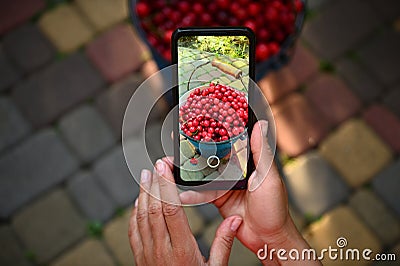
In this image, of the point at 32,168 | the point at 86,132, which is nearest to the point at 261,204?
the point at 86,132

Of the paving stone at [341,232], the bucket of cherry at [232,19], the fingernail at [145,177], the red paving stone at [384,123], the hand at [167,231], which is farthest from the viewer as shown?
the red paving stone at [384,123]

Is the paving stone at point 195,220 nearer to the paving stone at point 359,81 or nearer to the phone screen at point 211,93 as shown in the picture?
the phone screen at point 211,93

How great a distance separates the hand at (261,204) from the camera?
126cm

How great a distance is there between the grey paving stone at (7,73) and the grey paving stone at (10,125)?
2.7 inches

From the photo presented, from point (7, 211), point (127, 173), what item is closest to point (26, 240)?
A: point (7, 211)

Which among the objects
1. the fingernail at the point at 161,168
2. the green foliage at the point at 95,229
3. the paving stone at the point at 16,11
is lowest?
the green foliage at the point at 95,229

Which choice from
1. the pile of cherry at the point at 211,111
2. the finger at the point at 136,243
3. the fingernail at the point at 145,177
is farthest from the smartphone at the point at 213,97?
the finger at the point at 136,243

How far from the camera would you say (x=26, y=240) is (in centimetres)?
173

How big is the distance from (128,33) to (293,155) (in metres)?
0.77

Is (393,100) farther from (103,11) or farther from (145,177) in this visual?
(103,11)

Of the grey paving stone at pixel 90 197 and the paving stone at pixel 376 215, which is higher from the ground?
the grey paving stone at pixel 90 197

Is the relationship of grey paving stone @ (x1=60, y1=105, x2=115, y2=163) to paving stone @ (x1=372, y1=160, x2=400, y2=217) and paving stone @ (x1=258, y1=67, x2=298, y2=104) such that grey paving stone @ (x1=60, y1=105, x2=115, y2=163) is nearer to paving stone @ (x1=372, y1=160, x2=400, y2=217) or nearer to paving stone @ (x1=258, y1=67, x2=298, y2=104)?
paving stone @ (x1=258, y1=67, x2=298, y2=104)

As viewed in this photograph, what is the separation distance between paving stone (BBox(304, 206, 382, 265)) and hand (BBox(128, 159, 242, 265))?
519 mm

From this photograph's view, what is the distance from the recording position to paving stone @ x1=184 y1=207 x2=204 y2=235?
173cm
